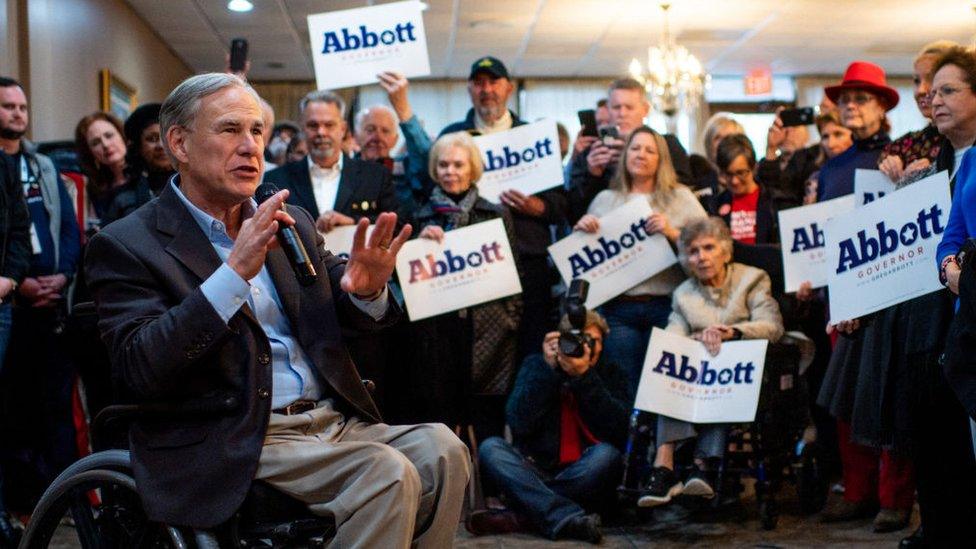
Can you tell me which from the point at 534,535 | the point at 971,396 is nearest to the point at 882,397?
the point at 971,396

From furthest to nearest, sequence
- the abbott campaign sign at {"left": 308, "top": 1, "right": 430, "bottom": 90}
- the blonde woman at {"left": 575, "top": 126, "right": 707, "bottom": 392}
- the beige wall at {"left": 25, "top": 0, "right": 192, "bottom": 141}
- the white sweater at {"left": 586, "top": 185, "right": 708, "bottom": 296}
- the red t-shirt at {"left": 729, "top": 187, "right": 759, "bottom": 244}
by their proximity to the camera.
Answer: the beige wall at {"left": 25, "top": 0, "right": 192, "bottom": 141}
the red t-shirt at {"left": 729, "top": 187, "right": 759, "bottom": 244}
the abbott campaign sign at {"left": 308, "top": 1, "right": 430, "bottom": 90}
the white sweater at {"left": 586, "top": 185, "right": 708, "bottom": 296}
the blonde woman at {"left": 575, "top": 126, "right": 707, "bottom": 392}

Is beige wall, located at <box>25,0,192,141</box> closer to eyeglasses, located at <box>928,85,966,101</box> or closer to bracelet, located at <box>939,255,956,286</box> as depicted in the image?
eyeglasses, located at <box>928,85,966,101</box>

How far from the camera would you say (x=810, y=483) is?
434 cm

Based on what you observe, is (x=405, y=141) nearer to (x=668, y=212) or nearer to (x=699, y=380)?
→ (x=668, y=212)

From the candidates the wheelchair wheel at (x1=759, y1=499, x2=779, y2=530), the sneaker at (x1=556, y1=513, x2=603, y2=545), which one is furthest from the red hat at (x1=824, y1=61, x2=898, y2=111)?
the sneaker at (x1=556, y1=513, x2=603, y2=545)

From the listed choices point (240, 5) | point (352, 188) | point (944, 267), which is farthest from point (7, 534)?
point (240, 5)

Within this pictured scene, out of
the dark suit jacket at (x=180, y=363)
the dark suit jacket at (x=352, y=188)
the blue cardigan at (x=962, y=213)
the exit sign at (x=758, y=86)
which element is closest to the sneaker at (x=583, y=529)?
the dark suit jacket at (x=352, y=188)

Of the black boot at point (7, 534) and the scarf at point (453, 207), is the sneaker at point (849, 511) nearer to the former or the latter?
the scarf at point (453, 207)

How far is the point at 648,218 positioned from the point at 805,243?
623mm

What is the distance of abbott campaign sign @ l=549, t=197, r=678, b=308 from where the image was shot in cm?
457

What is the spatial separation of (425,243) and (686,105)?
7421 mm

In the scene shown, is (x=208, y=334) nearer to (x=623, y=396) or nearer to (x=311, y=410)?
(x=311, y=410)

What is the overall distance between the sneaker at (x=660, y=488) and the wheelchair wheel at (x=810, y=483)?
0.58 m

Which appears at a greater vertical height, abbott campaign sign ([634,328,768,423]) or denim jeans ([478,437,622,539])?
abbott campaign sign ([634,328,768,423])
